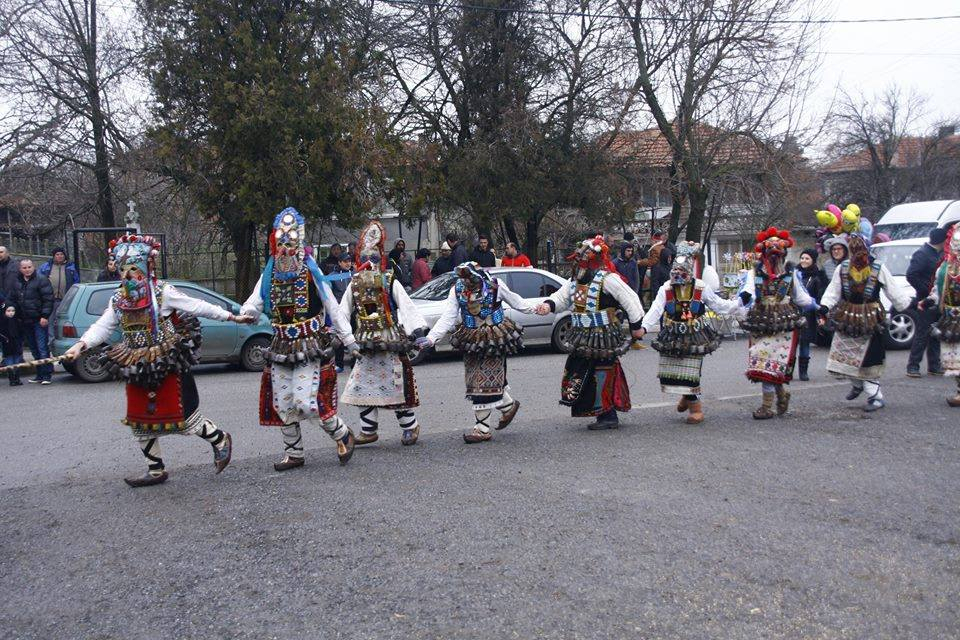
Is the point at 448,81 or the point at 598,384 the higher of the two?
the point at 448,81

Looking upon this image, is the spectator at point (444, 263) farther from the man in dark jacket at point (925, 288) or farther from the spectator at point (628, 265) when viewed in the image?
the man in dark jacket at point (925, 288)

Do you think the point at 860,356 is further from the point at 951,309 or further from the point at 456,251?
the point at 456,251

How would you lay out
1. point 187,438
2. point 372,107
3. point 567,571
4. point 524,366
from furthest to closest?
point 372,107
point 524,366
point 187,438
point 567,571

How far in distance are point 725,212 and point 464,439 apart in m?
22.9

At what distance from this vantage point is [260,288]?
710 centimetres

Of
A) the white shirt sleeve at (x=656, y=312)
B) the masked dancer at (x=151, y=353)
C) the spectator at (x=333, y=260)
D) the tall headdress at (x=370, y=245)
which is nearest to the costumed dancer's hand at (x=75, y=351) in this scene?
the masked dancer at (x=151, y=353)

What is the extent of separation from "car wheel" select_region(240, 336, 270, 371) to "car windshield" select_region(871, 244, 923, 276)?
398 inches

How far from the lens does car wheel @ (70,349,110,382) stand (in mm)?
12984

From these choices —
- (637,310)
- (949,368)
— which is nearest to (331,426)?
(637,310)

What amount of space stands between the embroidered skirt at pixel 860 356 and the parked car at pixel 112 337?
756 cm

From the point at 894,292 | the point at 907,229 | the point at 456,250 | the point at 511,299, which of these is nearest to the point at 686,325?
the point at 511,299

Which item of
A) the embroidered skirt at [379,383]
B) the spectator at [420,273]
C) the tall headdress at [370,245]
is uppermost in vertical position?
the tall headdress at [370,245]

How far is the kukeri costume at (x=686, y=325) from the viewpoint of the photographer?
848 centimetres

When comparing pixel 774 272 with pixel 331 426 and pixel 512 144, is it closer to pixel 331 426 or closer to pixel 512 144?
pixel 331 426
